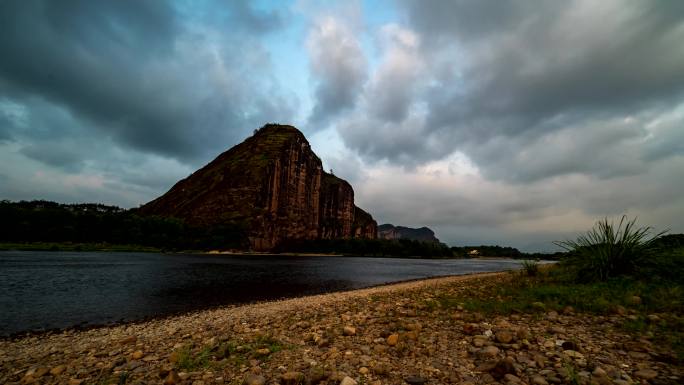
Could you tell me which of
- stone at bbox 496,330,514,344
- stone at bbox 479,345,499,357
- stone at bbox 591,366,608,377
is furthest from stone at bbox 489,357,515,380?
stone at bbox 496,330,514,344

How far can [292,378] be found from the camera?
19.1 feet

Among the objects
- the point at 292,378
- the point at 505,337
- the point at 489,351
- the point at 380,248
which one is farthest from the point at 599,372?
the point at 380,248

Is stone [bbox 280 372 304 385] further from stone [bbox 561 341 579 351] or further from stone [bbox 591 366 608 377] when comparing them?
stone [bbox 561 341 579 351]

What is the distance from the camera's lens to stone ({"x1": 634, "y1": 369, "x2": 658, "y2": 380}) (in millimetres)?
4617

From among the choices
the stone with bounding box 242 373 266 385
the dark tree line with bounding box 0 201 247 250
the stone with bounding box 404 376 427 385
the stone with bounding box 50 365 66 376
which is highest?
the dark tree line with bounding box 0 201 247 250

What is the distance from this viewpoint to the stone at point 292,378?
5762 mm

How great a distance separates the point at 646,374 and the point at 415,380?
11.6ft

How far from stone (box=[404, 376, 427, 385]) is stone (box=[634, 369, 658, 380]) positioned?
329 cm

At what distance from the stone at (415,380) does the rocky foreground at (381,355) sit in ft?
0.06

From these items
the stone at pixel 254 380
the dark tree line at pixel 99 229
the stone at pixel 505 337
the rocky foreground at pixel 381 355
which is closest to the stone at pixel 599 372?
the rocky foreground at pixel 381 355

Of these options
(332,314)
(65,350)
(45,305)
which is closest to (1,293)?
(45,305)

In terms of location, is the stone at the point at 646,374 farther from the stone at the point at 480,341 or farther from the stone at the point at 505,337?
the stone at the point at 480,341

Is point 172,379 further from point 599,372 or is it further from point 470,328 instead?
point 599,372

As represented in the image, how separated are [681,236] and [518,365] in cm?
2493
